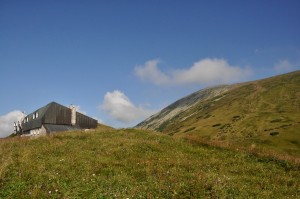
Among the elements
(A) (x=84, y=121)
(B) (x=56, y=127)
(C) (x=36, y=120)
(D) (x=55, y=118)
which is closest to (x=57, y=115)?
(D) (x=55, y=118)

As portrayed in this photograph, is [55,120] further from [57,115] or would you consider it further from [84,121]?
[84,121]

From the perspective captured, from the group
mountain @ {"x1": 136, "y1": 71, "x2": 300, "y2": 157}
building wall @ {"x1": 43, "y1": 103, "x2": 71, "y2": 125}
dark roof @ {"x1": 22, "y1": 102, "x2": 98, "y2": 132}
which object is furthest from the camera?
mountain @ {"x1": 136, "y1": 71, "x2": 300, "y2": 157}

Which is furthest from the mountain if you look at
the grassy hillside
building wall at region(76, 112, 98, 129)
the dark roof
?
the grassy hillside

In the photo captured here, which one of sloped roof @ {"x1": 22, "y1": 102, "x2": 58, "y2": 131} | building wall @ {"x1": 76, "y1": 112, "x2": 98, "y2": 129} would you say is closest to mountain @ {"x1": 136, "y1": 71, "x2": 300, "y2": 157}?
building wall @ {"x1": 76, "y1": 112, "x2": 98, "y2": 129}

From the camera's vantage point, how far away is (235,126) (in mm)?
148750

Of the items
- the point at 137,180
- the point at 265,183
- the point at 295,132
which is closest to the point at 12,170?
the point at 137,180

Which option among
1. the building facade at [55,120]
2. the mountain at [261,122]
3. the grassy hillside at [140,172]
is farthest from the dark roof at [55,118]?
the grassy hillside at [140,172]

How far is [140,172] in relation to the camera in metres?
17.5

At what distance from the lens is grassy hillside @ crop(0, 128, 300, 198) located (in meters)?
13.6

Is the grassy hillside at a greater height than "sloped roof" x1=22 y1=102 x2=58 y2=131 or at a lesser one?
lesser

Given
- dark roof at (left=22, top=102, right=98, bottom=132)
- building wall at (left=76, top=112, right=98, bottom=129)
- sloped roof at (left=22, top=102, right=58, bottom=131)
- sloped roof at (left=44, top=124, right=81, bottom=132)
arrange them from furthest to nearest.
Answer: building wall at (left=76, top=112, right=98, bottom=129) < dark roof at (left=22, top=102, right=98, bottom=132) < sloped roof at (left=22, top=102, right=58, bottom=131) < sloped roof at (left=44, top=124, right=81, bottom=132)

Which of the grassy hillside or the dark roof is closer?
the grassy hillside

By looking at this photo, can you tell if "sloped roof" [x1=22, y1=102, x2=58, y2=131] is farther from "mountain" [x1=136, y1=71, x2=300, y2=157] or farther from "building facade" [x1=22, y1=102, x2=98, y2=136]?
"mountain" [x1=136, y1=71, x2=300, y2=157]

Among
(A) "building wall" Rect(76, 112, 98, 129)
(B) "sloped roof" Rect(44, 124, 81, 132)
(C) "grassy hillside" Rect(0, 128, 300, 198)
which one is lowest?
(C) "grassy hillside" Rect(0, 128, 300, 198)
